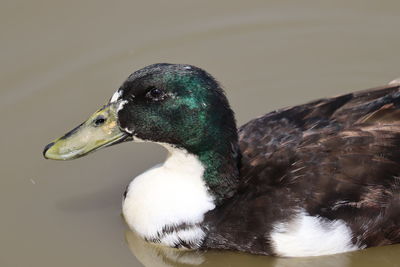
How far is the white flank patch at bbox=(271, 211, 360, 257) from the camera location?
6805 mm

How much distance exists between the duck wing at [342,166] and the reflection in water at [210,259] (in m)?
0.39

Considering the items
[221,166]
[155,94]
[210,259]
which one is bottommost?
[210,259]

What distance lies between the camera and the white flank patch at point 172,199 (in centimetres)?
700

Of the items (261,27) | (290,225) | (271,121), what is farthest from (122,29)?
(290,225)

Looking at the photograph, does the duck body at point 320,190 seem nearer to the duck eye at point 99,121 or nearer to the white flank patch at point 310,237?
the white flank patch at point 310,237

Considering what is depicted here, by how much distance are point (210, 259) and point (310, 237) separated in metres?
1.01

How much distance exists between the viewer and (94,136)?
6.87 meters

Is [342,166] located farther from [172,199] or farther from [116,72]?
[116,72]

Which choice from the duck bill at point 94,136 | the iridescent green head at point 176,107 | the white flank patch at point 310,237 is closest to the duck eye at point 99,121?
the duck bill at point 94,136

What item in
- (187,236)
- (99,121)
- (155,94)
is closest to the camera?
(155,94)

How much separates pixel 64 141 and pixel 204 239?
1476mm

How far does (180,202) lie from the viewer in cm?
707

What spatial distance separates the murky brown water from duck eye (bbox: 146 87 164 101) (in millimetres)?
1609

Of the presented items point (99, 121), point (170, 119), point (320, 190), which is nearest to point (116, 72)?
point (99, 121)
